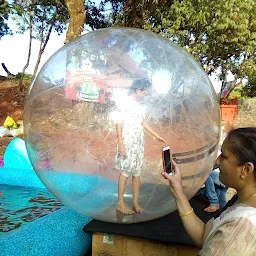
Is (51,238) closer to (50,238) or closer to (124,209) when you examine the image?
(50,238)

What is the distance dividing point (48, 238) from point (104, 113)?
4.01 feet

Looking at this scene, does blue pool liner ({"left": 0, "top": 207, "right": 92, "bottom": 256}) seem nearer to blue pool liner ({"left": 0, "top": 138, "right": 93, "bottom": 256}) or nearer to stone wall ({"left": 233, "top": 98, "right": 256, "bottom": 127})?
blue pool liner ({"left": 0, "top": 138, "right": 93, "bottom": 256})

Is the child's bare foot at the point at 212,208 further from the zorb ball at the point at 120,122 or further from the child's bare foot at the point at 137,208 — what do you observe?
the child's bare foot at the point at 137,208

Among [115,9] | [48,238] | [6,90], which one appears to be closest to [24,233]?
[48,238]

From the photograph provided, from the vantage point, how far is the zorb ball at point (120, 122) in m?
2.18

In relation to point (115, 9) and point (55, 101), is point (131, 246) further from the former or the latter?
point (115, 9)

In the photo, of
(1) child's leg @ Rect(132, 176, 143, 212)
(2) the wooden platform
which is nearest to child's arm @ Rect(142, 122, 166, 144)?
(1) child's leg @ Rect(132, 176, 143, 212)

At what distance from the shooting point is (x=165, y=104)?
7.27 ft

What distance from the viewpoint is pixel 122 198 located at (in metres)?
2.34

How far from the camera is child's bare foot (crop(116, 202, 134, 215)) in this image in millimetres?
2376

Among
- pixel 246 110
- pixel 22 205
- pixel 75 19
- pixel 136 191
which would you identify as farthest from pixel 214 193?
pixel 246 110

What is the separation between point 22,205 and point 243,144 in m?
3.49

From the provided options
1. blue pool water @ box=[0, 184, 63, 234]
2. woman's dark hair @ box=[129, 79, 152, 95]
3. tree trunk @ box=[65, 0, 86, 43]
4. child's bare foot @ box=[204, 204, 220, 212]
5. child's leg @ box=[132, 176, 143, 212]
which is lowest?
blue pool water @ box=[0, 184, 63, 234]

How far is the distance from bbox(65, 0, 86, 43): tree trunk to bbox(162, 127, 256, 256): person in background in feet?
22.8
